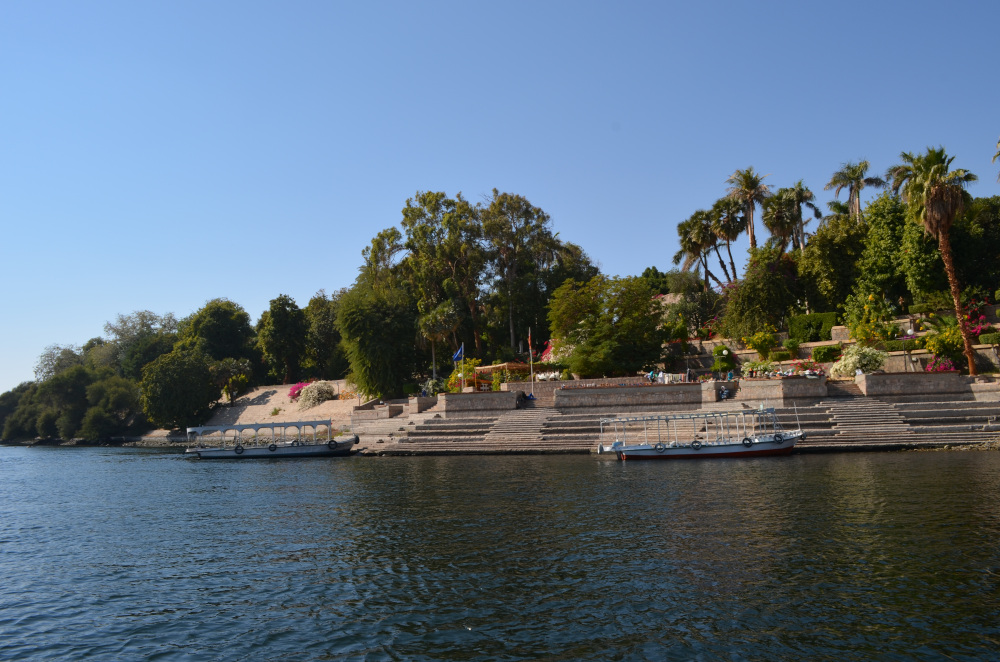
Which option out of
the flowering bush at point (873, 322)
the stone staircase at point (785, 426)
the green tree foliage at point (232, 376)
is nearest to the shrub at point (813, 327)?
the flowering bush at point (873, 322)

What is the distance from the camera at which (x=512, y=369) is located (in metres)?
46.5

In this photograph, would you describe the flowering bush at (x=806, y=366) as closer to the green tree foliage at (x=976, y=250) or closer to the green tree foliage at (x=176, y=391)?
the green tree foliage at (x=976, y=250)

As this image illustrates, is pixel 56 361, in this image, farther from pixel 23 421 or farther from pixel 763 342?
pixel 763 342

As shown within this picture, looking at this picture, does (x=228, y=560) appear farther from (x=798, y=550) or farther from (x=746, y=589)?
(x=798, y=550)

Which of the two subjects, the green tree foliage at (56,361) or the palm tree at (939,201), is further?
the green tree foliage at (56,361)

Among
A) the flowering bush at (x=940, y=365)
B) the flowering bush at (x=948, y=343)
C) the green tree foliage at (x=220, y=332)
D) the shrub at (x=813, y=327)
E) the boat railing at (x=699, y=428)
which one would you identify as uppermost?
the green tree foliage at (x=220, y=332)

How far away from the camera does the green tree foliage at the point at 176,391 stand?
6638cm

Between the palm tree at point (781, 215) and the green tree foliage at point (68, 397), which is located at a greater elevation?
the palm tree at point (781, 215)

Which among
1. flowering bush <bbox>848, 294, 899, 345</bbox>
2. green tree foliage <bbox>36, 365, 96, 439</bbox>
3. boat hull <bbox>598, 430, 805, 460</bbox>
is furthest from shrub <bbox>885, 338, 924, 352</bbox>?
green tree foliage <bbox>36, 365, 96, 439</bbox>

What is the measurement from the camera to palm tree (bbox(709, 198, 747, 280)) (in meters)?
51.3

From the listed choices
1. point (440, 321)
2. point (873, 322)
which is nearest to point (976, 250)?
point (873, 322)

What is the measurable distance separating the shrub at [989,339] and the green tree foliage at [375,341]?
3841 cm

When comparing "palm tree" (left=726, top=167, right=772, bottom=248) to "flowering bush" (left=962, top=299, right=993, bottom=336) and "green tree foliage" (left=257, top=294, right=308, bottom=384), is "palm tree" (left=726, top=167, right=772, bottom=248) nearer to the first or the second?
"flowering bush" (left=962, top=299, right=993, bottom=336)

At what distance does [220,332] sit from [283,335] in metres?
13.3
